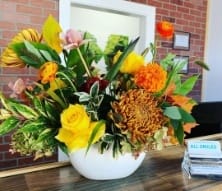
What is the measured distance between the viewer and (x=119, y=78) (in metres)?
0.80

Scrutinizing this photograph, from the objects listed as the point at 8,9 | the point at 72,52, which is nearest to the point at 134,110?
the point at 72,52

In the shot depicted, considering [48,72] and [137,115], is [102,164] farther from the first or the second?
[48,72]

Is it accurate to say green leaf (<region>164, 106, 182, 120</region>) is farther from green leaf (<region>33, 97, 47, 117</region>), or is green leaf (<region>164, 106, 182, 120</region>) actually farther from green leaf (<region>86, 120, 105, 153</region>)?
green leaf (<region>33, 97, 47, 117</region>)

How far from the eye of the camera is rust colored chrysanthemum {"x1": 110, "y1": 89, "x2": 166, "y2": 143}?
0.72 m

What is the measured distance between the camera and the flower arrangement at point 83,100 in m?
0.73

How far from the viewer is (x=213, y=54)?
338 cm

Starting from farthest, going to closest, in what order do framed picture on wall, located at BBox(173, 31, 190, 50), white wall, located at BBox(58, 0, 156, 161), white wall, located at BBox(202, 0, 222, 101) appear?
1. white wall, located at BBox(202, 0, 222, 101)
2. framed picture on wall, located at BBox(173, 31, 190, 50)
3. white wall, located at BBox(58, 0, 156, 161)

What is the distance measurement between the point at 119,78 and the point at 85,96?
128 millimetres

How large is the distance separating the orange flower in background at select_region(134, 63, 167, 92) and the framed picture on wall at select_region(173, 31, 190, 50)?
241 cm

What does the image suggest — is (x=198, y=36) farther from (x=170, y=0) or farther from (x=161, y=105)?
(x=161, y=105)

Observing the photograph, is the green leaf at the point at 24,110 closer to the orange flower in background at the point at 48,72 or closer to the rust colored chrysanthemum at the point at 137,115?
the orange flower in background at the point at 48,72

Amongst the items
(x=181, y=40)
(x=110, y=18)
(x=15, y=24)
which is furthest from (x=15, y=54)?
(x=110, y=18)

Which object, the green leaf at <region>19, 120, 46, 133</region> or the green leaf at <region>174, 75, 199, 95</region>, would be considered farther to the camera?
the green leaf at <region>174, 75, 199, 95</region>

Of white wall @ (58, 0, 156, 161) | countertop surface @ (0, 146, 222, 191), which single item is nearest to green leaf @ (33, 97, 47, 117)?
countertop surface @ (0, 146, 222, 191)
